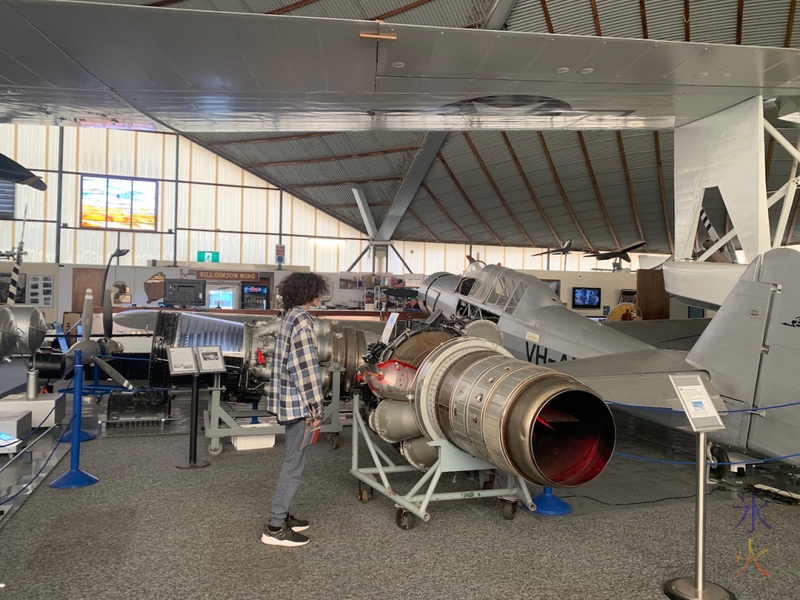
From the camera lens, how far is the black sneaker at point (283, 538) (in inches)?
140

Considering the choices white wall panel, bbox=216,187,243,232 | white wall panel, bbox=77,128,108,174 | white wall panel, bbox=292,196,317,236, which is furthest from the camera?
white wall panel, bbox=292,196,317,236

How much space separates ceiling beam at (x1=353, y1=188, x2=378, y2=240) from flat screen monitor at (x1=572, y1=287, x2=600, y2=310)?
10.9 m

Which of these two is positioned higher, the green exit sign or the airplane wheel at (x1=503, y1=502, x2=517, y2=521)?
the green exit sign

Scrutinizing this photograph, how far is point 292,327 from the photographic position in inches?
145

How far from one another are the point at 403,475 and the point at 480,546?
62.9 inches

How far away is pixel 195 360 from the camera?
544 cm

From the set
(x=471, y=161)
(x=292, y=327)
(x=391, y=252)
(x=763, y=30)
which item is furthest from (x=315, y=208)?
(x=292, y=327)

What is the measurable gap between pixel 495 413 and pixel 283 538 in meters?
1.65

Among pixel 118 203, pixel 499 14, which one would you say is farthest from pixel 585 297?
pixel 118 203

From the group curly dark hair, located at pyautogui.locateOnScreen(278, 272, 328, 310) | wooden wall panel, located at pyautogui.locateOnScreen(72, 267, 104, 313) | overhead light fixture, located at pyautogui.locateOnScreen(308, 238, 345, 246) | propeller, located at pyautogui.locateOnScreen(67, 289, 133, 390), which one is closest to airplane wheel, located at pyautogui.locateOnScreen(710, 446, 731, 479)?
curly dark hair, located at pyautogui.locateOnScreen(278, 272, 328, 310)

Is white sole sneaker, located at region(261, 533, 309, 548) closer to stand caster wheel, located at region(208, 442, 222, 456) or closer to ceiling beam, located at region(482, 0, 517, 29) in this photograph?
stand caster wheel, located at region(208, 442, 222, 456)

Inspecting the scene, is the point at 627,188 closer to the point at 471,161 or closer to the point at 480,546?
the point at 471,161

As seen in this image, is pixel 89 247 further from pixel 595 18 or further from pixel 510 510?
A: pixel 510 510

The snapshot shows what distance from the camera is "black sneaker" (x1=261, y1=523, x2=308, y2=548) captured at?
11.7ft
